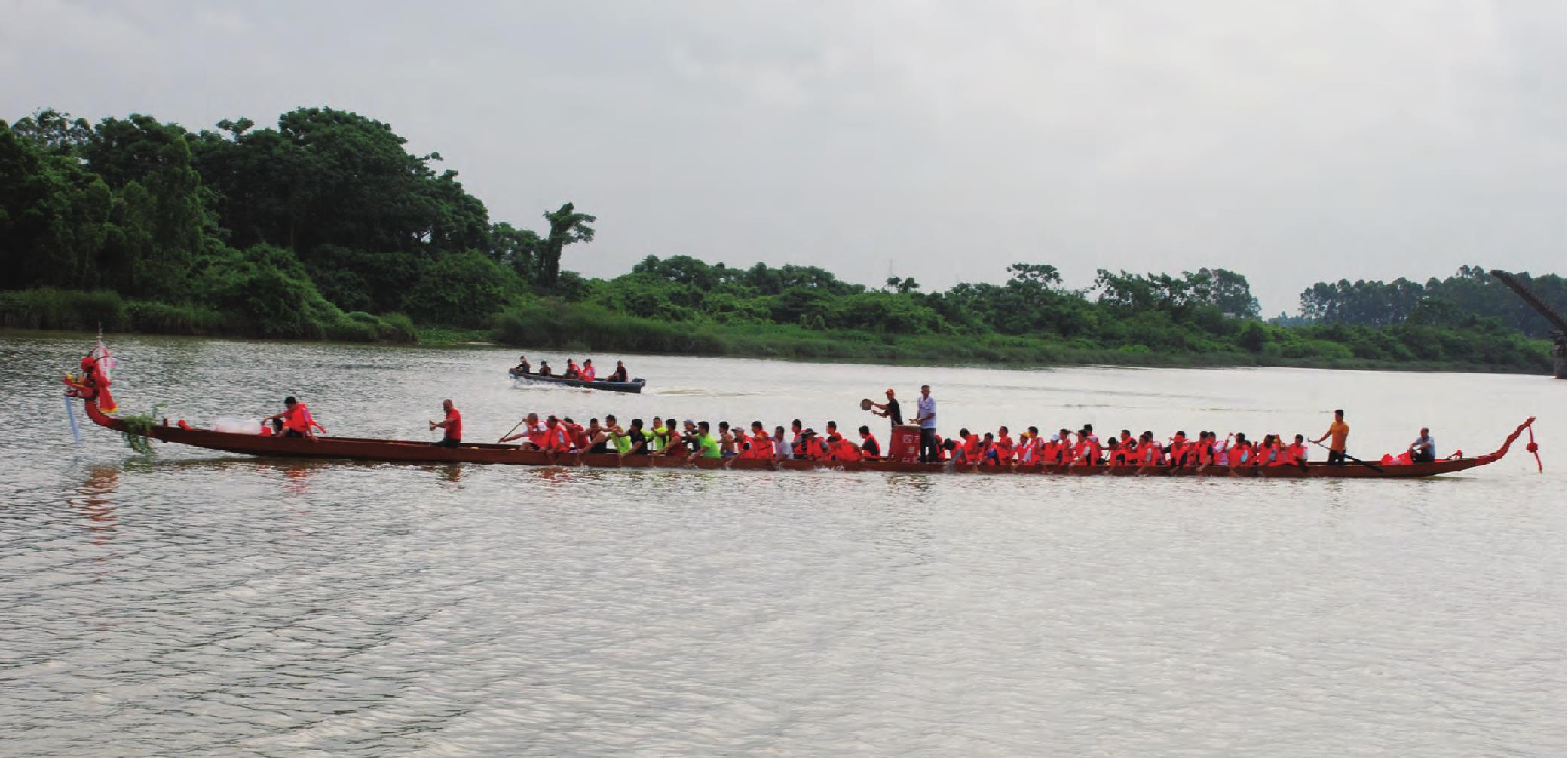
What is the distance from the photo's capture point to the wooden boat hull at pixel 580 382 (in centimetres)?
3847

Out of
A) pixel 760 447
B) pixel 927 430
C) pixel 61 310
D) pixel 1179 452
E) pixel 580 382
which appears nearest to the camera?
pixel 760 447

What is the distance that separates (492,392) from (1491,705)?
30076 millimetres

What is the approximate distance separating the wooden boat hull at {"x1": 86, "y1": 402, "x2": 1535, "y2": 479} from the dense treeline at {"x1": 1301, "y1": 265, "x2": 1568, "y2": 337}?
99.2 m

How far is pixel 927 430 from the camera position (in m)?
21.3

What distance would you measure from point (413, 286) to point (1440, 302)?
88.1 meters

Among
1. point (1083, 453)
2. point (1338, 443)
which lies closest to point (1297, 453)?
point (1338, 443)

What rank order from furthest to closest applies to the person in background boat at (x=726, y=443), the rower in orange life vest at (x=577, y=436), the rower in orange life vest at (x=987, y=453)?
the rower in orange life vest at (x=987, y=453) < the person in background boat at (x=726, y=443) < the rower in orange life vest at (x=577, y=436)

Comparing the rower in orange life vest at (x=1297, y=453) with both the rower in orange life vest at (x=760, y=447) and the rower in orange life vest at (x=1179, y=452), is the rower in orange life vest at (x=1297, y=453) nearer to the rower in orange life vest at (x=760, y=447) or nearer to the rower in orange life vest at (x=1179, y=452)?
the rower in orange life vest at (x=1179, y=452)

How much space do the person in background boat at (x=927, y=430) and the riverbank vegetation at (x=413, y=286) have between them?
39.0 m

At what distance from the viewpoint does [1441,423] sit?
138 feet

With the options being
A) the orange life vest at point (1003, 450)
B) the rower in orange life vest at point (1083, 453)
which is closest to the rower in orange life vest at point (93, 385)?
the orange life vest at point (1003, 450)

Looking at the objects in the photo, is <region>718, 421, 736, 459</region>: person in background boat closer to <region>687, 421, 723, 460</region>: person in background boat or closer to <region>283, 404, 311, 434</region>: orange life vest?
<region>687, 421, 723, 460</region>: person in background boat

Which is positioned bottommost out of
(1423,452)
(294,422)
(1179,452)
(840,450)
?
(840,450)

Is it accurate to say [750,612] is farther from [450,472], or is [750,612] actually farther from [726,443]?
[726,443]
